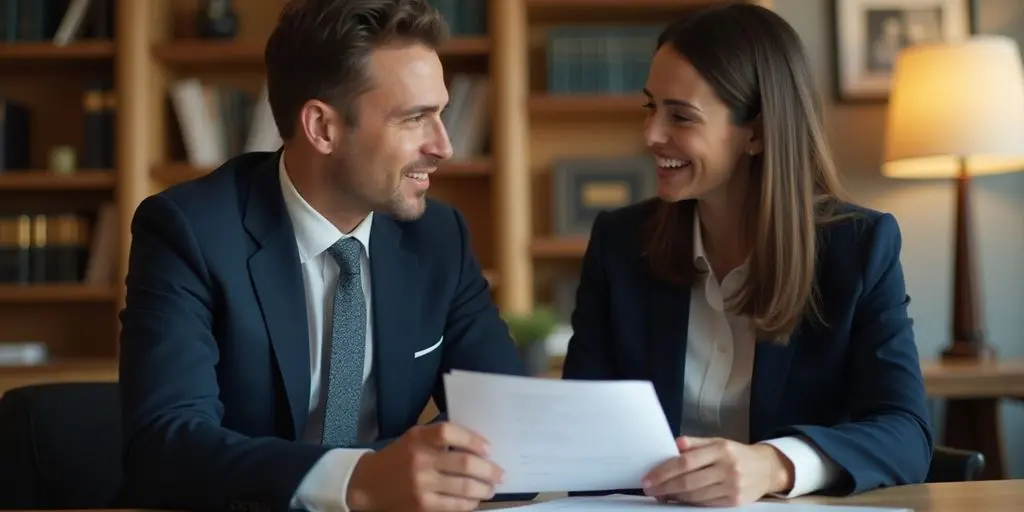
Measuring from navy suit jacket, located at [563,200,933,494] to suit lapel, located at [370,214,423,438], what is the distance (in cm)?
28

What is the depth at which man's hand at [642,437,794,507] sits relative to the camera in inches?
43.8

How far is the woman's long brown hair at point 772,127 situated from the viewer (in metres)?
1.54

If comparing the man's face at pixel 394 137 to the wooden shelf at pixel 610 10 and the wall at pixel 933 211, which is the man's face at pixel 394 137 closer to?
the wooden shelf at pixel 610 10

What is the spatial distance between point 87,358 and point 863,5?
263cm

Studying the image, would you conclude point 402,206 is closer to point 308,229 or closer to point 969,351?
point 308,229

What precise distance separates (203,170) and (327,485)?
7.22 ft

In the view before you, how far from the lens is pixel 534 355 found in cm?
279

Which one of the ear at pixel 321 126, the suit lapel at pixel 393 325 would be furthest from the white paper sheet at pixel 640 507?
the ear at pixel 321 126

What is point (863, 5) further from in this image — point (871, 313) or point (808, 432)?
point (808, 432)

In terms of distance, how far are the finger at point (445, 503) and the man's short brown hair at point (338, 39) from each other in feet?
2.35

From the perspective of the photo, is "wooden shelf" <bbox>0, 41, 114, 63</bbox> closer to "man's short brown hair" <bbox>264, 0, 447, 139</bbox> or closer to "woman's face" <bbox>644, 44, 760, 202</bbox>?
"man's short brown hair" <bbox>264, 0, 447, 139</bbox>

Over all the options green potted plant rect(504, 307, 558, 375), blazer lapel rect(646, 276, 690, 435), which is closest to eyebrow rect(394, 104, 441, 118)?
blazer lapel rect(646, 276, 690, 435)

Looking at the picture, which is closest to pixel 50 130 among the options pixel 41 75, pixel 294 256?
pixel 41 75

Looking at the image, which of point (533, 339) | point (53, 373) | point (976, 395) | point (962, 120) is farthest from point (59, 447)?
point (962, 120)
